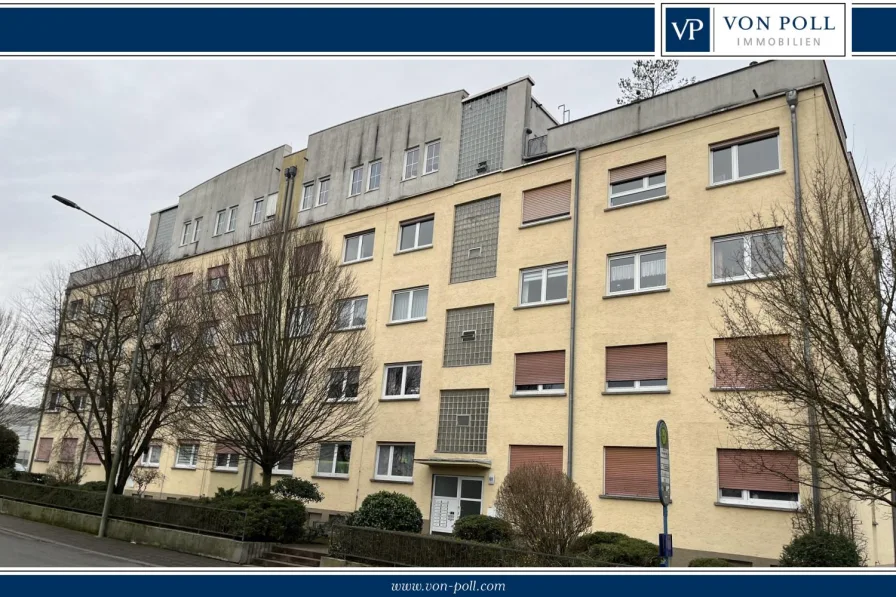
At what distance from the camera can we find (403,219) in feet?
83.9

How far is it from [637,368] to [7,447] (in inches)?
1300

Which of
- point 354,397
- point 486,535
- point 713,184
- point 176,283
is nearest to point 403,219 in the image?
point 354,397

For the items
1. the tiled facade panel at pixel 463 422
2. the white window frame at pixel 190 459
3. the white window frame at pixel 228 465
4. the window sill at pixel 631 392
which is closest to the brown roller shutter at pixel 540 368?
the tiled facade panel at pixel 463 422

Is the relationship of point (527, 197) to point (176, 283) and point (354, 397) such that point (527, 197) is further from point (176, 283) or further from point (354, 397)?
point (176, 283)

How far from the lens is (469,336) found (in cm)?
2223

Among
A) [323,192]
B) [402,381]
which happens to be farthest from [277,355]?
[323,192]

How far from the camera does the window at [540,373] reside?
65.2 feet

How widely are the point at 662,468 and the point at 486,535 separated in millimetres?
7675

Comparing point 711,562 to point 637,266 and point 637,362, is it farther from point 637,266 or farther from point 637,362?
point 637,266

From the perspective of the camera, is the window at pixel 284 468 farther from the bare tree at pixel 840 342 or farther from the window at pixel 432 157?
the bare tree at pixel 840 342

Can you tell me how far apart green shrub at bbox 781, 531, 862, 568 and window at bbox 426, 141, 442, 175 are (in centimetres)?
1662

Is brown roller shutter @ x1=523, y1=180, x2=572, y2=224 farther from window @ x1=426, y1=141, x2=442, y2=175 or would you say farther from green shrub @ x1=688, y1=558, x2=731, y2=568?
green shrub @ x1=688, y1=558, x2=731, y2=568

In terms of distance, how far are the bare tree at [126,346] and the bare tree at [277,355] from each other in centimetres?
224

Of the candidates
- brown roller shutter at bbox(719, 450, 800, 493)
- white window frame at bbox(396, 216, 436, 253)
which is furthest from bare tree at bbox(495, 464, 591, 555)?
white window frame at bbox(396, 216, 436, 253)
